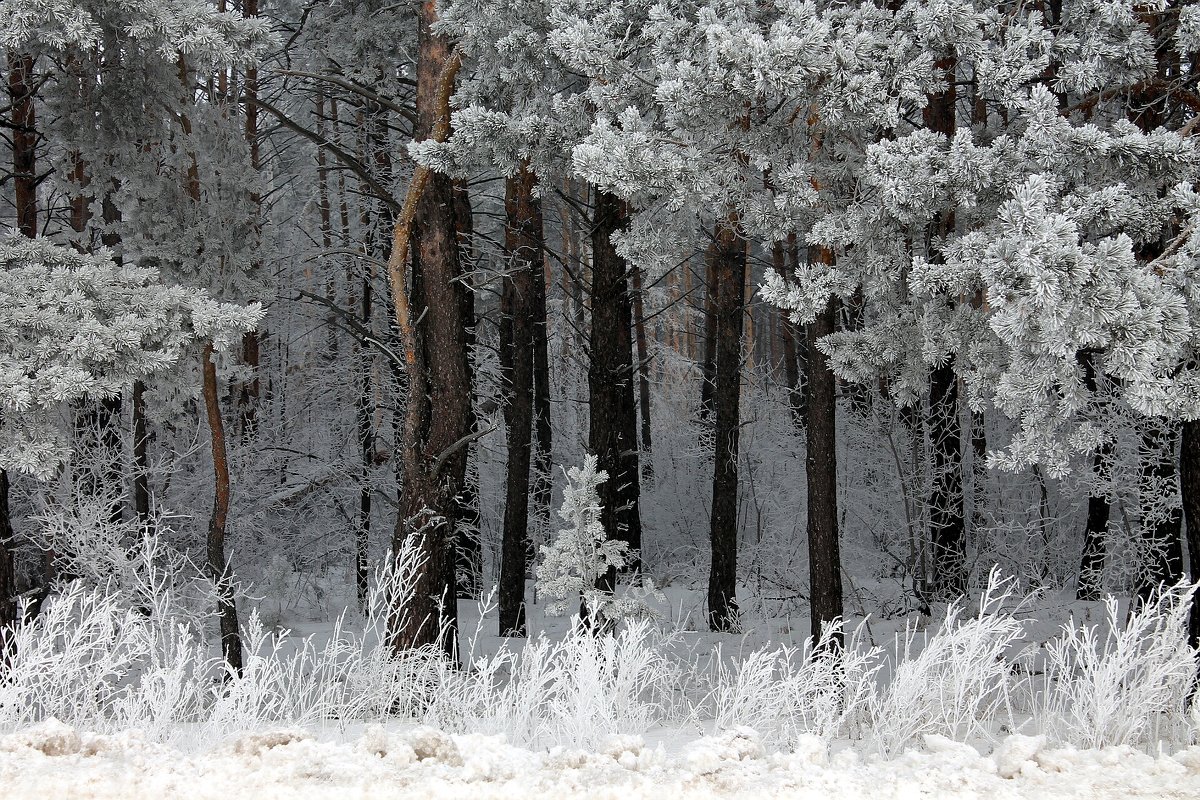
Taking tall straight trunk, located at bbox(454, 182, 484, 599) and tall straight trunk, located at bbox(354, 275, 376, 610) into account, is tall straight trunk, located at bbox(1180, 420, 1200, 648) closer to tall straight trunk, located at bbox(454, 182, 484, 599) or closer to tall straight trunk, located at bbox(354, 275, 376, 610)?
tall straight trunk, located at bbox(454, 182, 484, 599)

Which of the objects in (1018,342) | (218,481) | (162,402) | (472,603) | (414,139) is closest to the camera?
(1018,342)

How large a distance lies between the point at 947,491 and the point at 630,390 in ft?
14.6

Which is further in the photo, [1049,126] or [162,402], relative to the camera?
[162,402]

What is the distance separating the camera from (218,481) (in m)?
9.53

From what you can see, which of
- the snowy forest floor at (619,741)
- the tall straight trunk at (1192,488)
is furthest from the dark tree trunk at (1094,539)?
the snowy forest floor at (619,741)

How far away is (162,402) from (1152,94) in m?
8.97

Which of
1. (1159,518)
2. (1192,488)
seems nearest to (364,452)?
(1159,518)

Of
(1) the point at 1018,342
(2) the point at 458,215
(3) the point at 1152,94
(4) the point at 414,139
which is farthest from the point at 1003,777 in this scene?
(2) the point at 458,215

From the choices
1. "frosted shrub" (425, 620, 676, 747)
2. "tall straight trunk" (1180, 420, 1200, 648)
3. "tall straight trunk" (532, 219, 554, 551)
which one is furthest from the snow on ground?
"tall straight trunk" (532, 219, 554, 551)

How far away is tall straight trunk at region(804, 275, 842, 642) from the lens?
7949mm

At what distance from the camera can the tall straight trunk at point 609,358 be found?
1062 centimetres

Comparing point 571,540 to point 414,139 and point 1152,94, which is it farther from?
point 1152,94

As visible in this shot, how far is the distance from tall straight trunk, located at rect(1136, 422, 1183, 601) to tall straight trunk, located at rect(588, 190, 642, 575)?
551 centimetres

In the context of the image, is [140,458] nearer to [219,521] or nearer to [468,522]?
[219,521]
